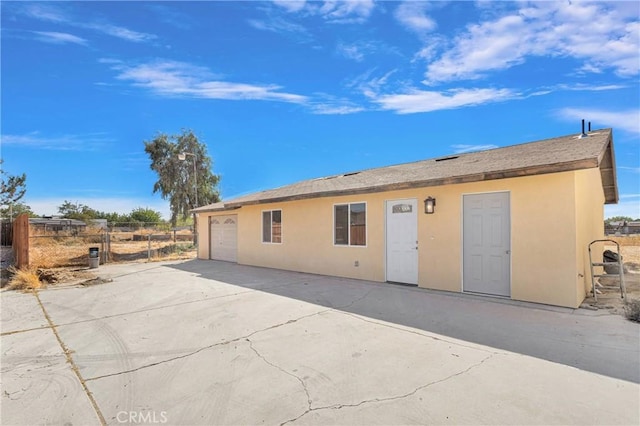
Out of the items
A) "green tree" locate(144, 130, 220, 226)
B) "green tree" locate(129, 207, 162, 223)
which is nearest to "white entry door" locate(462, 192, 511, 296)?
"green tree" locate(144, 130, 220, 226)

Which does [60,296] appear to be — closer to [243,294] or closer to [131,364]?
[243,294]

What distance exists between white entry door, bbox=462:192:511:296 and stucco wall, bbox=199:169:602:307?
0.14m

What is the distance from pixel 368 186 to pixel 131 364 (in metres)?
6.30

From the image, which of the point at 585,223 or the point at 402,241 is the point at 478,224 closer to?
the point at 402,241

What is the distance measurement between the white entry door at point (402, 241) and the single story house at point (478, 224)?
0.03 m

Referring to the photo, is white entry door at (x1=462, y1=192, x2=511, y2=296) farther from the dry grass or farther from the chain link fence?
the chain link fence

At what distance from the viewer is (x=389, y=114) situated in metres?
14.2

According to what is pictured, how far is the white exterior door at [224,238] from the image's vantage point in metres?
14.2

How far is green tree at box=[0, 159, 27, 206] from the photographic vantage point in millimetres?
23922

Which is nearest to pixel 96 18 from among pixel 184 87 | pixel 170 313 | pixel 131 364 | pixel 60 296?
pixel 184 87

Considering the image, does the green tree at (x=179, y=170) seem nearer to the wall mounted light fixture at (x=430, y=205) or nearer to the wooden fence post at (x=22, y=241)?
the wooden fence post at (x=22, y=241)

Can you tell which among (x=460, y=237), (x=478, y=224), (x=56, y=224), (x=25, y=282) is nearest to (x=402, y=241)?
(x=460, y=237)

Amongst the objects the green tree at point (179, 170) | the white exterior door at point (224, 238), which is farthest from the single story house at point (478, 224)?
the green tree at point (179, 170)

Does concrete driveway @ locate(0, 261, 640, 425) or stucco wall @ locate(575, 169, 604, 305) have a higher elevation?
stucco wall @ locate(575, 169, 604, 305)
